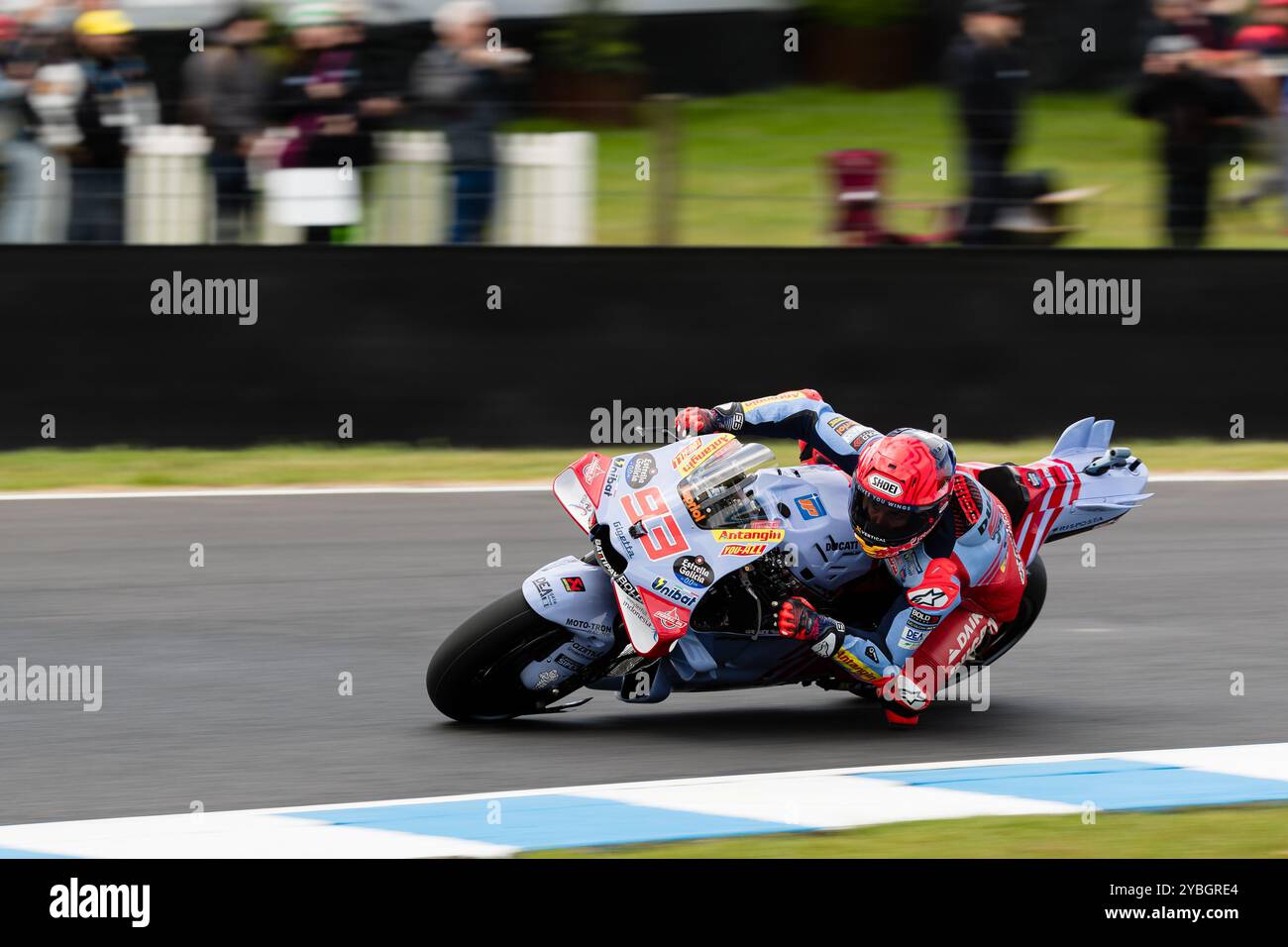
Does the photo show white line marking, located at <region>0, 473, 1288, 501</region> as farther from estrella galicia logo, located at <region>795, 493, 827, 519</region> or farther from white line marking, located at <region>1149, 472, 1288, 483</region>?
estrella galicia logo, located at <region>795, 493, 827, 519</region>

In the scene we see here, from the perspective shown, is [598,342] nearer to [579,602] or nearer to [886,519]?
[579,602]

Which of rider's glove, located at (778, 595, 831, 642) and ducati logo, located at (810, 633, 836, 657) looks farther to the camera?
ducati logo, located at (810, 633, 836, 657)

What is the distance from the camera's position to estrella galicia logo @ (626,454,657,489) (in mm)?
6312

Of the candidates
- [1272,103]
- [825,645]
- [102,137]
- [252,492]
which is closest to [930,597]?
[825,645]

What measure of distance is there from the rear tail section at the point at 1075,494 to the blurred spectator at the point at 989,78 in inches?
227

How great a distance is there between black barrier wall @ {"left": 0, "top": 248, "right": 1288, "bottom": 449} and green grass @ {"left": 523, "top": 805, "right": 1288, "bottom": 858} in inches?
256

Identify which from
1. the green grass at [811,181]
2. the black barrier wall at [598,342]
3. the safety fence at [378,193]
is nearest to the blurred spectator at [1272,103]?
the green grass at [811,181]

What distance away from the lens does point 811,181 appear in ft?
41.5

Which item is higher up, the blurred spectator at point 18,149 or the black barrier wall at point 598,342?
the blurred spectator at point 18,149

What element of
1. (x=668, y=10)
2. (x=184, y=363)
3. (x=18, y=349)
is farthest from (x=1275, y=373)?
(x=668, y=10)

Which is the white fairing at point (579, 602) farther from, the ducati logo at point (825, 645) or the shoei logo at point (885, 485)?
the shoei logo at point (885, 485)

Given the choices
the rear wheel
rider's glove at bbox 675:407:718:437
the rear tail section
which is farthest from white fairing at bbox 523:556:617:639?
the rear tail section

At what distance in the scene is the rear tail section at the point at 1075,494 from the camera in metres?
6.80

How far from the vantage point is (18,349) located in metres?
11.6
